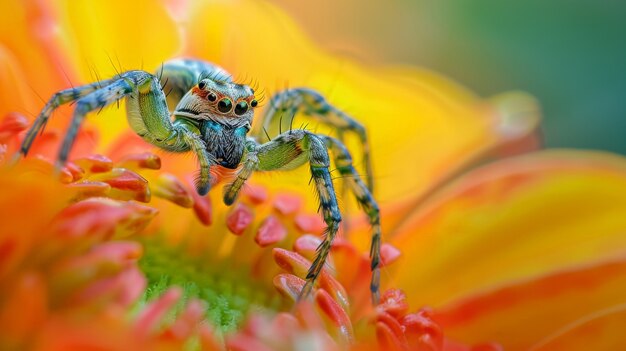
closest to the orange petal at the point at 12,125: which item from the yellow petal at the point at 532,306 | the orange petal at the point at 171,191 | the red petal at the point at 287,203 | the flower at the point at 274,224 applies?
the flower at the point at 274,224

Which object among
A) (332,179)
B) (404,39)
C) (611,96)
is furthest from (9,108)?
(611,96)

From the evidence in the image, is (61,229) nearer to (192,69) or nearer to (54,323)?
(54,323)

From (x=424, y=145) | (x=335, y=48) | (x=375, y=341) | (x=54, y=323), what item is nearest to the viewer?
(x=54, y=323)

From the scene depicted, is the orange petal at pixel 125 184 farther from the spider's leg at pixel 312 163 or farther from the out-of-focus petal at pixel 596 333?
the out-of-focus petal at pixel 596 333

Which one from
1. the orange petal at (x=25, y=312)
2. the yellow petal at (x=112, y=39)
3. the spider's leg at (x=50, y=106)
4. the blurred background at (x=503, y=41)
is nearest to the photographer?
the orange petal at (x=25, y=312)

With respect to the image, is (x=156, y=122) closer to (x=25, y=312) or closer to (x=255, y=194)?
(x=255, y=194)

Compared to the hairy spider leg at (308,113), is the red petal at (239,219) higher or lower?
lower

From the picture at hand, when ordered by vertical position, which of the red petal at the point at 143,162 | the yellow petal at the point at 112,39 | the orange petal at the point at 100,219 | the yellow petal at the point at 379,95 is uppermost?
the yellow petal at the point at 379,95

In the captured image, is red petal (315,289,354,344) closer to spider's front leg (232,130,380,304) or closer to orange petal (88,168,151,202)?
spider's front leg (232,130,380,304)
